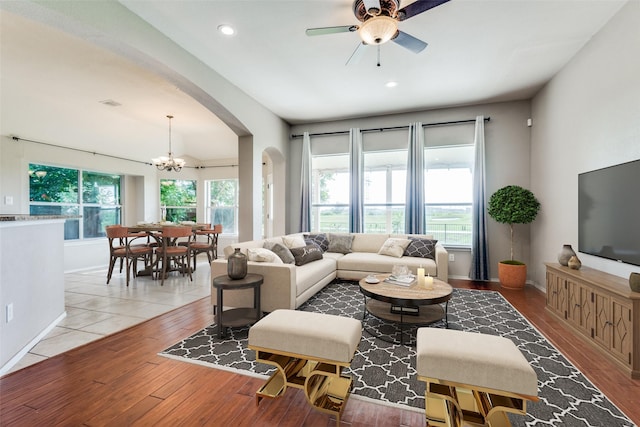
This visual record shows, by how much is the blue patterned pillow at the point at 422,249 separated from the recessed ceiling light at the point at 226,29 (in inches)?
153

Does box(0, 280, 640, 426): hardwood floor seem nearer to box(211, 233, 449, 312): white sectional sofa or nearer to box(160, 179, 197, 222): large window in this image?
box(211, 233, 449, 312): white sectional sofa

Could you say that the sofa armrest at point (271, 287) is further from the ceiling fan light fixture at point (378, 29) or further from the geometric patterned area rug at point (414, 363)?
the ceiling fan light fixture at point (378, 29)

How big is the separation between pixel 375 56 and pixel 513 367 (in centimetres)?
346

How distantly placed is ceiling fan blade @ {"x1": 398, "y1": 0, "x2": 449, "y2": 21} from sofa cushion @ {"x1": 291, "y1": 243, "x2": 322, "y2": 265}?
9.84 feet

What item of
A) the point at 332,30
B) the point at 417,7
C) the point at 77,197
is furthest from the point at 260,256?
the point at 77,197

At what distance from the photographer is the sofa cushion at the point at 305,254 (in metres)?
4.17

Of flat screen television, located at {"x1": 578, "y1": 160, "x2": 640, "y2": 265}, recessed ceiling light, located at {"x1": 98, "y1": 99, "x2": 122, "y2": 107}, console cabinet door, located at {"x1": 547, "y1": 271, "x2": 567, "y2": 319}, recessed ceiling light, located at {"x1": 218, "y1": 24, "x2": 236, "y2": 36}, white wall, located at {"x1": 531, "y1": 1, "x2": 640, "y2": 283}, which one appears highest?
recessed ceiling light, located at {"x1": 98, "y1": 99, "x2": 122, "y2": 107}

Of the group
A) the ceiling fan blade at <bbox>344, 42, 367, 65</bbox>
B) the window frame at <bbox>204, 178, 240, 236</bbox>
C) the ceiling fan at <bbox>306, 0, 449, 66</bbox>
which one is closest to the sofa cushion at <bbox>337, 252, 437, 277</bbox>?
the ceiling fan blade at <bbox>344, 42, 367, 65</bbox>

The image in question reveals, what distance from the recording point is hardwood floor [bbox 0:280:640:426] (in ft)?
5.57

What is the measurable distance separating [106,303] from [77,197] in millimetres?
3826

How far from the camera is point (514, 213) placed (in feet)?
14.6

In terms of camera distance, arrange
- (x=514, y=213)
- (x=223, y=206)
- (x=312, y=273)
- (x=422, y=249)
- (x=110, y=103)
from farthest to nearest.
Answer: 1. (x=223, y=206)
2. (x=110, y=103)
3. (x=422, y=249)
4. (x=514, y=213)
5. (x=312, y=273)

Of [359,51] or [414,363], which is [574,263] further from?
[359,51]

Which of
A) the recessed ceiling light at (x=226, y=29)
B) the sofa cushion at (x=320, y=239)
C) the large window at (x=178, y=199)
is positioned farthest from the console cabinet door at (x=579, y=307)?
the large window at (x=178, y=199)
